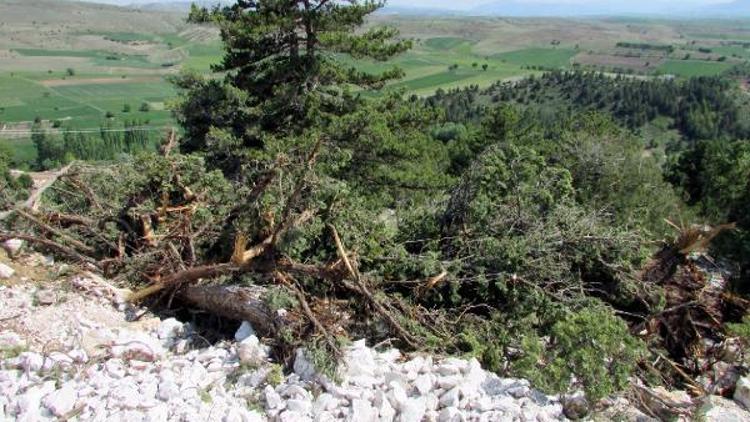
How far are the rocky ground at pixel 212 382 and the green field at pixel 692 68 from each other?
149300mm

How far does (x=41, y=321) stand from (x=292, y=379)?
3.16 m

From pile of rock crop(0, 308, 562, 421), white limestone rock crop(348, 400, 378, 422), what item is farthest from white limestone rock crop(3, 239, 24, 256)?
white limestone rock crop(348, 400, 378, 422)

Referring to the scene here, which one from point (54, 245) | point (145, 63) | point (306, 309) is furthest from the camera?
point (145, 63)

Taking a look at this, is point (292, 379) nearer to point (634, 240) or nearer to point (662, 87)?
point (634, 240)

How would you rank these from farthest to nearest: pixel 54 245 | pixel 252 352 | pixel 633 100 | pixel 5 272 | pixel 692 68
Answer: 1. pixel 692 68
2. pixel 633 100
3. pixel 54 245
4. pixel 5 272
5. pixel 252 352

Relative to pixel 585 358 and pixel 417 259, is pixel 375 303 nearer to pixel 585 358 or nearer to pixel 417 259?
pixel 417 259

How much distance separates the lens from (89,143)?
2122 inches

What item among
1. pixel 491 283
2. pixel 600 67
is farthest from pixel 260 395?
pixel 600 67

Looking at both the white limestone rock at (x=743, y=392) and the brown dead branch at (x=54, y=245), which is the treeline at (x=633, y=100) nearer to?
the brown dead branch at (x=54, y=245)

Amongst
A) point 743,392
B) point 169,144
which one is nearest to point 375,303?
point 743,392

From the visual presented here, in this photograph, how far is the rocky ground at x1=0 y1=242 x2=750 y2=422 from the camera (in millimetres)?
5270

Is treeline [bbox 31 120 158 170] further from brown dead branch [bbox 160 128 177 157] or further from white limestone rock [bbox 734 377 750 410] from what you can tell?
white limestone rock [bbox 734 377 750 410]

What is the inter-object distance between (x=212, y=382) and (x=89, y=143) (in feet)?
181

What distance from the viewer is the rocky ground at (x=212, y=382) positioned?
5.27 metres
